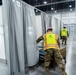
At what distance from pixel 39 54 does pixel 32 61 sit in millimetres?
625

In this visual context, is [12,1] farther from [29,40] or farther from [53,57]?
[53,57]

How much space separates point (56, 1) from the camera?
11.9 meters

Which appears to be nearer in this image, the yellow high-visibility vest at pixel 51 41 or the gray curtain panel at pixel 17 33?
the gray curtain panel at pixel 17 33

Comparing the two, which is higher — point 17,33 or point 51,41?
point 17,33

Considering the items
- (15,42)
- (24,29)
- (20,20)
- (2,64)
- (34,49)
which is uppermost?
(20,20)

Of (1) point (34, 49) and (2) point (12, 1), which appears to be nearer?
(2) point (12, 1)

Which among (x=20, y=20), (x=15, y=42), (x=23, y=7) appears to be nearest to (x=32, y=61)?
(x=15, y=42)

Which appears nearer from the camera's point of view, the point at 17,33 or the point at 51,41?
the point at 17,33

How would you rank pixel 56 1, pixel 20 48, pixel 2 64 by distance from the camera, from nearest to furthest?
pixel 20 48, pixel 2 64, pixel 56 1

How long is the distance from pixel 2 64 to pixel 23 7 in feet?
7.11

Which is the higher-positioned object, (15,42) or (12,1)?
(12,1)

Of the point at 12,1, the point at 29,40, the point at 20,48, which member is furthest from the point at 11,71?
the point at 12,1

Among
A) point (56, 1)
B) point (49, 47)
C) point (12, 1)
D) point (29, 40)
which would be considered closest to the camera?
point (12, 1)

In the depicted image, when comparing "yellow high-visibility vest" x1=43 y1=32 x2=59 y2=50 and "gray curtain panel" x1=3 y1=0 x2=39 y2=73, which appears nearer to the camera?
"gray curtain panel" x1=3 y1=0 x2=39 y2=73
